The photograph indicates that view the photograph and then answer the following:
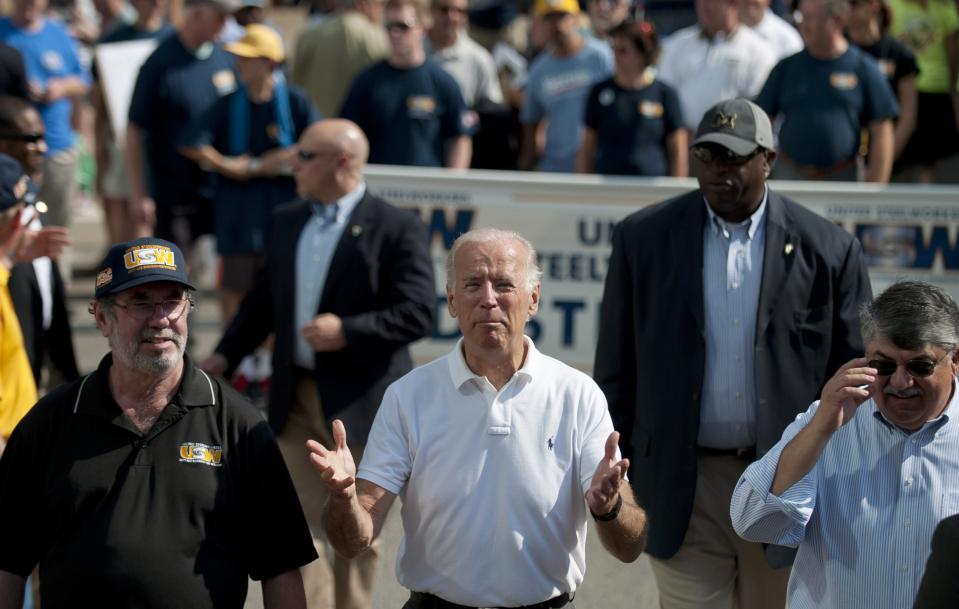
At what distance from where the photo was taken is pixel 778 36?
10.8 metres

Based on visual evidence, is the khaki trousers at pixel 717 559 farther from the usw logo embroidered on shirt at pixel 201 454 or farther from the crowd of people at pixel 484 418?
the usw logo embroidered on shirt at pixel 201 454

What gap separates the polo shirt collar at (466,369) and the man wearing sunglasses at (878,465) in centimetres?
69

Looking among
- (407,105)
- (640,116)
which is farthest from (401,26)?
(640,116)

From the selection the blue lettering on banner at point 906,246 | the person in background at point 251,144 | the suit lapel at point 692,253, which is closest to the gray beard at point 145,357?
the suit lapel at point 692,253

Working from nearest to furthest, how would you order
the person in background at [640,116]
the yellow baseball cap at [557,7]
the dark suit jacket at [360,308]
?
the dark suit jacket at [360,308] → the person in background at [640,116] → the yellow baseball cap at [557,7]

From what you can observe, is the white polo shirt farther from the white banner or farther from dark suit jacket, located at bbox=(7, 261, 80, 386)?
the white banner

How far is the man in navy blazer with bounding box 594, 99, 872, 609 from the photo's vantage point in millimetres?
5254

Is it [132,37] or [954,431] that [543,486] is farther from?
[132,37]

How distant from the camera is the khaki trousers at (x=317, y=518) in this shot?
20.5 ft

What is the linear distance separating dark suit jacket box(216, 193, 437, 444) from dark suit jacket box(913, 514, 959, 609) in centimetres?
344

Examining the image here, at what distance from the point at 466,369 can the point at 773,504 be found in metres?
0.93

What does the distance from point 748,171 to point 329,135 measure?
205 centimetres

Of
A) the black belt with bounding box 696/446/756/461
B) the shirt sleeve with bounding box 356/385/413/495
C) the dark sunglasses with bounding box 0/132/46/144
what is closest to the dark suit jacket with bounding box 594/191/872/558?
the black belt with bounding box 696/446/756/461

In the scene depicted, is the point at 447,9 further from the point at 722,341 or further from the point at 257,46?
the point at 722,341
